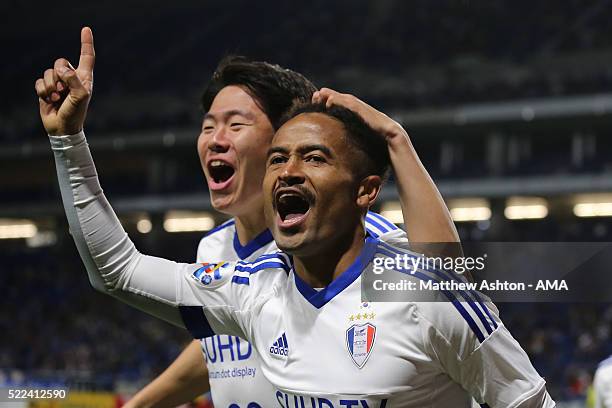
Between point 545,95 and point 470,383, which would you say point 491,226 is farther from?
point 470,383

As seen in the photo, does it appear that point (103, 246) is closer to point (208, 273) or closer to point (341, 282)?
point (208, 273)

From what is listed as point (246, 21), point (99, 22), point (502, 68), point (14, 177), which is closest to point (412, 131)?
point (502, 68)

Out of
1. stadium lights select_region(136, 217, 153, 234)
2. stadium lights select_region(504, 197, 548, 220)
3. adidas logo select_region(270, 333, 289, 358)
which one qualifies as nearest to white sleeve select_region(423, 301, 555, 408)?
adidas logo select_region(270, 333, 289, 358)

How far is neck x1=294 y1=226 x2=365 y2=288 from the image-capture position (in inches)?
89.2

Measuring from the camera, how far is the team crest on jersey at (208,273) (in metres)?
2.48

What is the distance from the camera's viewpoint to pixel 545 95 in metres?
20.9

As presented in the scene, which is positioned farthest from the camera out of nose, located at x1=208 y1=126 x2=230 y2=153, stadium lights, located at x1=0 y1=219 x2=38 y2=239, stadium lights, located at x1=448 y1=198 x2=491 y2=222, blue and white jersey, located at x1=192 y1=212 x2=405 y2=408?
stadium lights, located at x1=0 y1=219 x2=38 y2=239

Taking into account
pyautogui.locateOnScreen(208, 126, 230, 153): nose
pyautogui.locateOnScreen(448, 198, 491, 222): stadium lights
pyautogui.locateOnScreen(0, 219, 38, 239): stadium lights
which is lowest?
pyautogui.locateOnScreen(208, 126, 230, 153): nose

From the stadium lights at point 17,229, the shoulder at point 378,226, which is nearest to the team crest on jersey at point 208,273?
the shoulder at point 378,226

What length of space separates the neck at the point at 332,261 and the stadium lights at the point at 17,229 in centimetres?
2506

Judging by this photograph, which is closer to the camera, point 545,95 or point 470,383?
point 470,383

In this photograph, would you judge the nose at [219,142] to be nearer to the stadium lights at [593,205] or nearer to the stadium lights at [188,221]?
the stadium lights at [593,205]

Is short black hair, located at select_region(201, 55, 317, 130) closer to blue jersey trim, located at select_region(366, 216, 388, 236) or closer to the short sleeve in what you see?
blue jersey trim, located at select_region(366, 216, 388, 236)

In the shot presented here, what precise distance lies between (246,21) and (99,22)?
13.4ft
